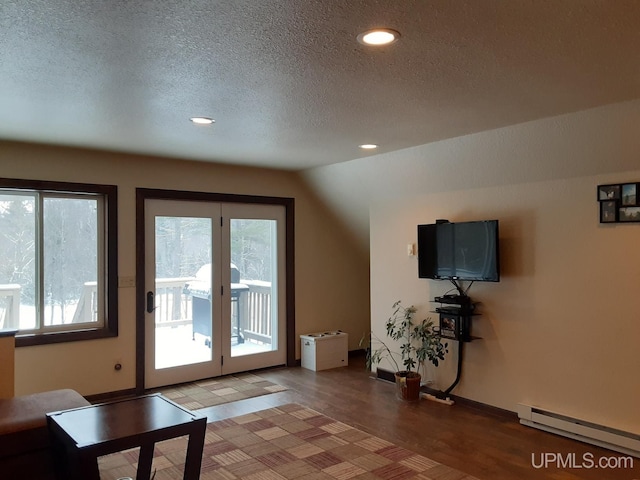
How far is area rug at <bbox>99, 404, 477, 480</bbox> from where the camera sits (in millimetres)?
3125

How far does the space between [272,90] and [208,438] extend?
250cm

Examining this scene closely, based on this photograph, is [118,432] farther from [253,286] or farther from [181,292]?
[253,286]

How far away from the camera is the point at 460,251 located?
4297 millimetres

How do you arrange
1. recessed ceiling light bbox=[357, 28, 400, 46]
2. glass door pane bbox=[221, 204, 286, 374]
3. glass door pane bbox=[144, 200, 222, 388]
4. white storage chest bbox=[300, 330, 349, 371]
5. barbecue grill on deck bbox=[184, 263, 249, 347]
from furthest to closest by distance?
white storage chest bbox=[300, 330, 349, 371], glass door pane bbox=[221, 204, 286, 374], barbecue grill on deck bbox=[184, 263, 249, 347], glass door pane bbox=[144, 200, 222, 388], recessed ceiling light bbox=[357, 28, 400, 46]

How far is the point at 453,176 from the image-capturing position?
4.43m

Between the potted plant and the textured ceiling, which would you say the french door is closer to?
the potted plant

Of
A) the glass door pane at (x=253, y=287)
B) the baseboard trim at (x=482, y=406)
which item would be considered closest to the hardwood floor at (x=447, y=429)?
the baseboard trim at (x=482, y=406)

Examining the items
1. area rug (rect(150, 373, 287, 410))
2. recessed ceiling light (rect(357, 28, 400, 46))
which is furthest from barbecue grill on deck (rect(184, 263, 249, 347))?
recessed ceiling light (rect(357, 28, 400, 46))

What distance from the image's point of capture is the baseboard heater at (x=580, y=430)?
3.34 m

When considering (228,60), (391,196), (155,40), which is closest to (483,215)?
(391,196)

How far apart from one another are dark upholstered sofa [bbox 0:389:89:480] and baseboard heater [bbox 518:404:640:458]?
327cm

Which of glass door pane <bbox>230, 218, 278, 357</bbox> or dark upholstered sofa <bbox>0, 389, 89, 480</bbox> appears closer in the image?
dark upholstered sofa <bbox>0, 389, 89, 480</bbox>

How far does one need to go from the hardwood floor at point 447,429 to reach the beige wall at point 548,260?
280 mm

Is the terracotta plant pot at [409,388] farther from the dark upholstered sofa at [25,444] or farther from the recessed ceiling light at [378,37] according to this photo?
the recessed ceiling light at [378,37]
